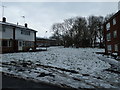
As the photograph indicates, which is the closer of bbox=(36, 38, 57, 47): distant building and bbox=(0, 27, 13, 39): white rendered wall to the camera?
bbox=(0, 27, 13, 39): white rendered wall

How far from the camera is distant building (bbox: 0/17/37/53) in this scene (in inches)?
1254

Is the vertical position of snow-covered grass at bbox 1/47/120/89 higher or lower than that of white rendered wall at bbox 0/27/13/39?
lower

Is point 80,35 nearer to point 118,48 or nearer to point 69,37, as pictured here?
point 69,37

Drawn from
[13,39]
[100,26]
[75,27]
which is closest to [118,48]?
[13,39]

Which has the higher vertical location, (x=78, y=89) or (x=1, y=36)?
(x=1, y=36)

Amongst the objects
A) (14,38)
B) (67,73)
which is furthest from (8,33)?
(67,73)

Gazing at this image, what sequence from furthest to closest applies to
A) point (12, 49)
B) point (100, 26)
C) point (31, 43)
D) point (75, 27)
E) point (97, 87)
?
point (75, 27) → point (100, 26) → point (31, 43) → point (12, 49) → point (97, 87)

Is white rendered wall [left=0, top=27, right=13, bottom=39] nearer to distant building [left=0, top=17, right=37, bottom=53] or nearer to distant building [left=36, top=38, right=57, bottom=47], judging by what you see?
distant building [left=0, top=17, right=37, bottom=53]

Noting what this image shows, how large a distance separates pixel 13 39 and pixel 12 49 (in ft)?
7.95

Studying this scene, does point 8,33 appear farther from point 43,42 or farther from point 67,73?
point 43,42

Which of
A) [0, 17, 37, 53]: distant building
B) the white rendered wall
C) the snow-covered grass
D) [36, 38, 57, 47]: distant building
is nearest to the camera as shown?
the snow-covered grass

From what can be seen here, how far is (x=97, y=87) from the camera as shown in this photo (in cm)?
807

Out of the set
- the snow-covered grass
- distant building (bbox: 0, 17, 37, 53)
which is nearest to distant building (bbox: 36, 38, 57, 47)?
distant building (bbox: 0, 17, 37, 53)

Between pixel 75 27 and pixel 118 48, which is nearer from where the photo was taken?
pixel 118 48
